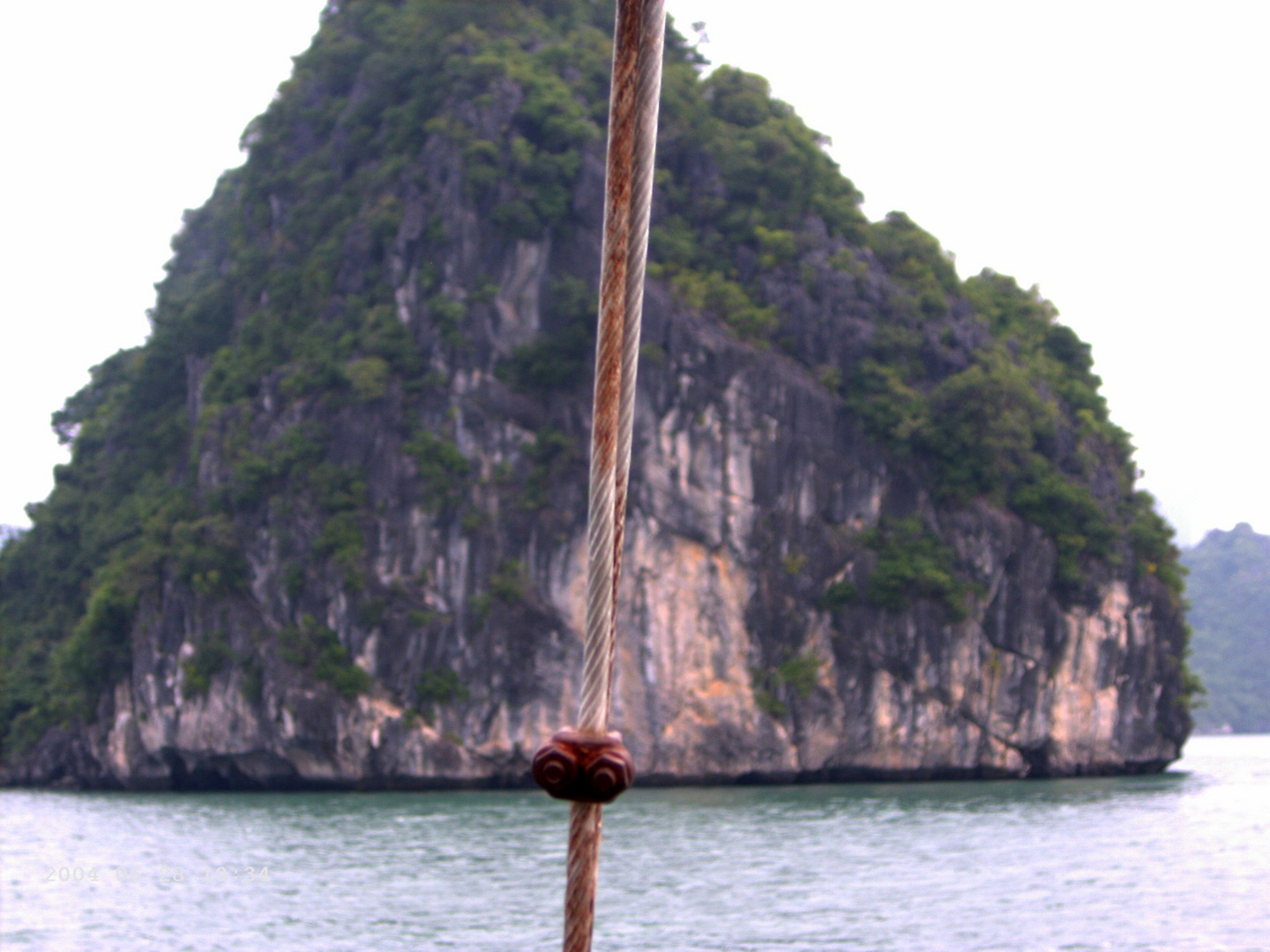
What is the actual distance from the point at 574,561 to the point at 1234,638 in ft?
200

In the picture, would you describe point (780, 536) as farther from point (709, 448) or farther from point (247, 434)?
point (247, 434)

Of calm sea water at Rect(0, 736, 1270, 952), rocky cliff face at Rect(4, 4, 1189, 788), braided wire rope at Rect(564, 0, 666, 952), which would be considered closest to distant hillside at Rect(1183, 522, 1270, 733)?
rocky cliff face at Rect(4, 4, 1189, 788)

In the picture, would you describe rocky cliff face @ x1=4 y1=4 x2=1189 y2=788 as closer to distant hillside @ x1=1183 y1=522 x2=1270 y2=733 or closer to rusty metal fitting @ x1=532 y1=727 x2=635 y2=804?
rusty metal fitting @ x1=532 y1=727 x2=635 y2=804

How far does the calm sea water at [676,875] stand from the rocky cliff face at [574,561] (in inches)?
197

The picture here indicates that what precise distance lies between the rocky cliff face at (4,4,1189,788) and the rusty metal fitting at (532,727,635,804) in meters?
32.8

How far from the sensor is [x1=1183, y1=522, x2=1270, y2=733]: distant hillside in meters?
81.7

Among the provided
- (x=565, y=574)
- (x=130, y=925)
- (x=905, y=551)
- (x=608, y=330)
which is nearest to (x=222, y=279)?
(x=565, y=574)

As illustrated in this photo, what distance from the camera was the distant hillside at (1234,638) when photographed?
8169 centimetres
